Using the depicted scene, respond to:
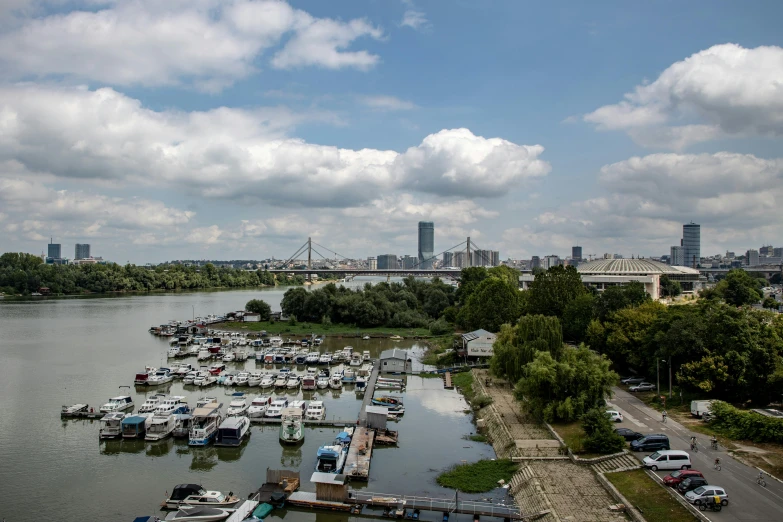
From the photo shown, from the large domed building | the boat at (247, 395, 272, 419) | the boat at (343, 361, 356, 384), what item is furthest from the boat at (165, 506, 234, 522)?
the large domed building

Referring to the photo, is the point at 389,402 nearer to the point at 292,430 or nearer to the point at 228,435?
the point at 292,430

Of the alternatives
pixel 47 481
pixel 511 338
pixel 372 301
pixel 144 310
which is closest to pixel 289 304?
pixel 372 301

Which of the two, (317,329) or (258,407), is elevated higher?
(317,329)

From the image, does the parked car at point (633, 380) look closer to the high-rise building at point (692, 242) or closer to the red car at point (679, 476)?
the red car at point (679, 476)

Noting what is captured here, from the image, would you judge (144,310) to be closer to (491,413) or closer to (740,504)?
(491,413)

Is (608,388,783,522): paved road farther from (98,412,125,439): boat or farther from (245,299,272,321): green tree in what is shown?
(245,299,272,321): green tree

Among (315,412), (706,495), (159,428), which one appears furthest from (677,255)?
(159,428)

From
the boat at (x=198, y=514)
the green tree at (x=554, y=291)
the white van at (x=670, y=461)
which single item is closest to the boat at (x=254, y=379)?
the boat at (x=198, y=514)
